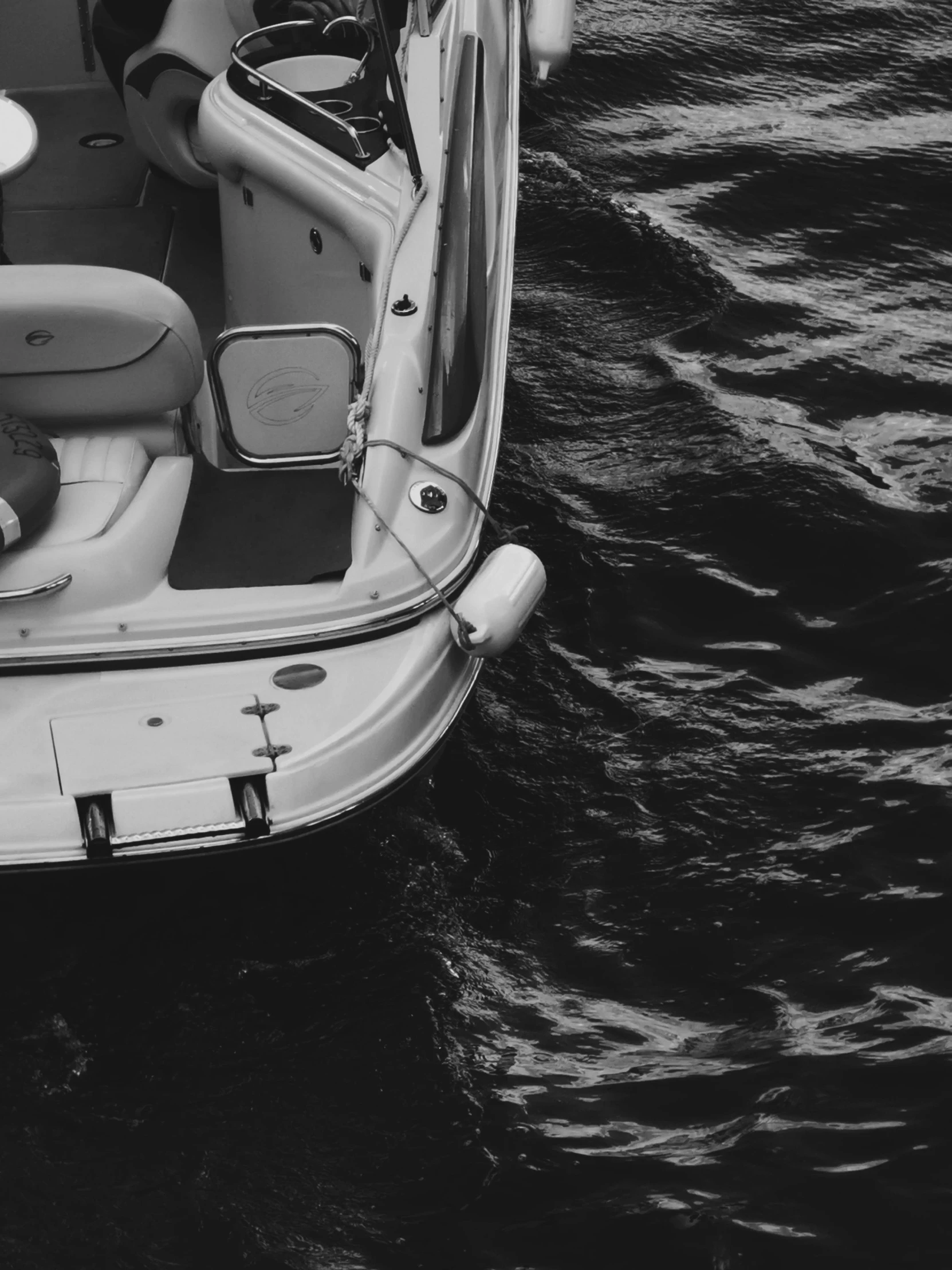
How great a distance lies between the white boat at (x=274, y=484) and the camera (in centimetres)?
221

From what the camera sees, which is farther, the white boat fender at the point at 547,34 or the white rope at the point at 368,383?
the white boat fender at the point at 547,34

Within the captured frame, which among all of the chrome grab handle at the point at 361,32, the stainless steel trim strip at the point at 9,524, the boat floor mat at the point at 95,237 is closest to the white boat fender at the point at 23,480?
the stainless steel trim strip at the point at 9,524

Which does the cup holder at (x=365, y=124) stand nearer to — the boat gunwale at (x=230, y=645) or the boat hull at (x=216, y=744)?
the boat gunwale at (x=230, y=645)

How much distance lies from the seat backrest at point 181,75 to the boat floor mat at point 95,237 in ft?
0.60

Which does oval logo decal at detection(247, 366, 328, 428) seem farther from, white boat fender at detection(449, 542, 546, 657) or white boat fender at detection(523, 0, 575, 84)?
white boat fender at detection(523, 0, 575, 84)

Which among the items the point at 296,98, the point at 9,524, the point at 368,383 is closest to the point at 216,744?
the point at 9,524

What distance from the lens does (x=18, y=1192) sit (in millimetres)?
2281

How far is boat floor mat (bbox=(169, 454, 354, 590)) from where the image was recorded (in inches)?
98.1

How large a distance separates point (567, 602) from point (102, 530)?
1.43m

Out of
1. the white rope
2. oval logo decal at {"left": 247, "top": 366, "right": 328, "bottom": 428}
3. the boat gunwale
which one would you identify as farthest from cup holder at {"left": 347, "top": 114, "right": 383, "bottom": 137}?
the boat gunwale

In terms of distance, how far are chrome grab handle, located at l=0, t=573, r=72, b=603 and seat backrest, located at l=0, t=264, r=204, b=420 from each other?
0.50 meters

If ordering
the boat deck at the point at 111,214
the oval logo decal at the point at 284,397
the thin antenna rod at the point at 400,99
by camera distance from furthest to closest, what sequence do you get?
the boat deck at the point at 111,214 < the oval logo decal at the point at 284,397 < the thin antenna rod at the point at 400,99

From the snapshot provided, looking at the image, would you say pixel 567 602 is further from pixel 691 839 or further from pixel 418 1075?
pixel 418 1075

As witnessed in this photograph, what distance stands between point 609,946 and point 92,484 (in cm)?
127
